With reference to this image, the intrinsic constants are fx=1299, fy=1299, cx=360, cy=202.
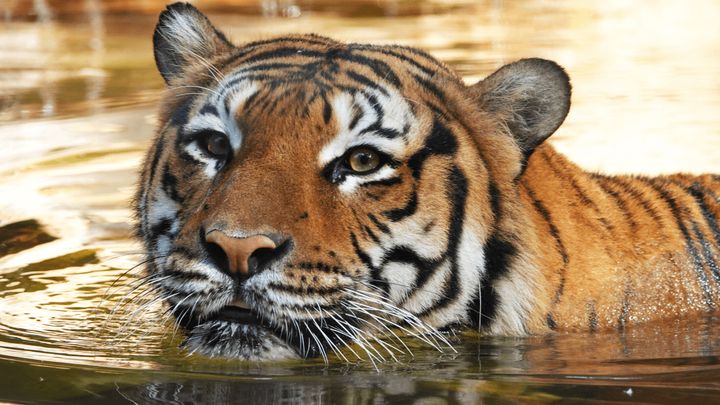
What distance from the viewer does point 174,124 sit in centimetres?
381

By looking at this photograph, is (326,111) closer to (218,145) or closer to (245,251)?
(218,145)

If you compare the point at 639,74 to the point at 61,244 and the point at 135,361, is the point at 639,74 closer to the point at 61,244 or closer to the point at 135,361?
the point at 61,244

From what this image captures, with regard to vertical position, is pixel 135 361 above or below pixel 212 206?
below

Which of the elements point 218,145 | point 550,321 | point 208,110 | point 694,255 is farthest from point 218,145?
point 694,255

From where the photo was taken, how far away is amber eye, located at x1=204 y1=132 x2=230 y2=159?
3.55 m

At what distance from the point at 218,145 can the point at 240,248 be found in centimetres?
57

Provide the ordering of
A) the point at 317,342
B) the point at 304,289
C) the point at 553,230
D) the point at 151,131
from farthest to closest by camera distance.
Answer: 1. the point at 151,131
2. the point at 553,230
3. the point at 317,342
4. the point at 304,289

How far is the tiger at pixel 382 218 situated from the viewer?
127 inches

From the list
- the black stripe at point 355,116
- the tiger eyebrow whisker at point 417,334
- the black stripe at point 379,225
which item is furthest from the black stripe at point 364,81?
the tiger eyebrow whisker at point 417,334

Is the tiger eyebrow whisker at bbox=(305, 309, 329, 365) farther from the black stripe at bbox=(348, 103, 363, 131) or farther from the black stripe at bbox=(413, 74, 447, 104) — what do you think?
the black stripe at bbox=(413, 74, 447, 104)

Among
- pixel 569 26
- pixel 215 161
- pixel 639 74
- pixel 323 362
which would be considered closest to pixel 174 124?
pixel 215 161

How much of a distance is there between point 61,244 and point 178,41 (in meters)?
1.68

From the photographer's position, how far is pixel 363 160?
3467 mm

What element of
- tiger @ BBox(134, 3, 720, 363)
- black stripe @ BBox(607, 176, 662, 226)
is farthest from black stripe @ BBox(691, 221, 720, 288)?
black stripe @ BBox(607, 176, 662, 226)
